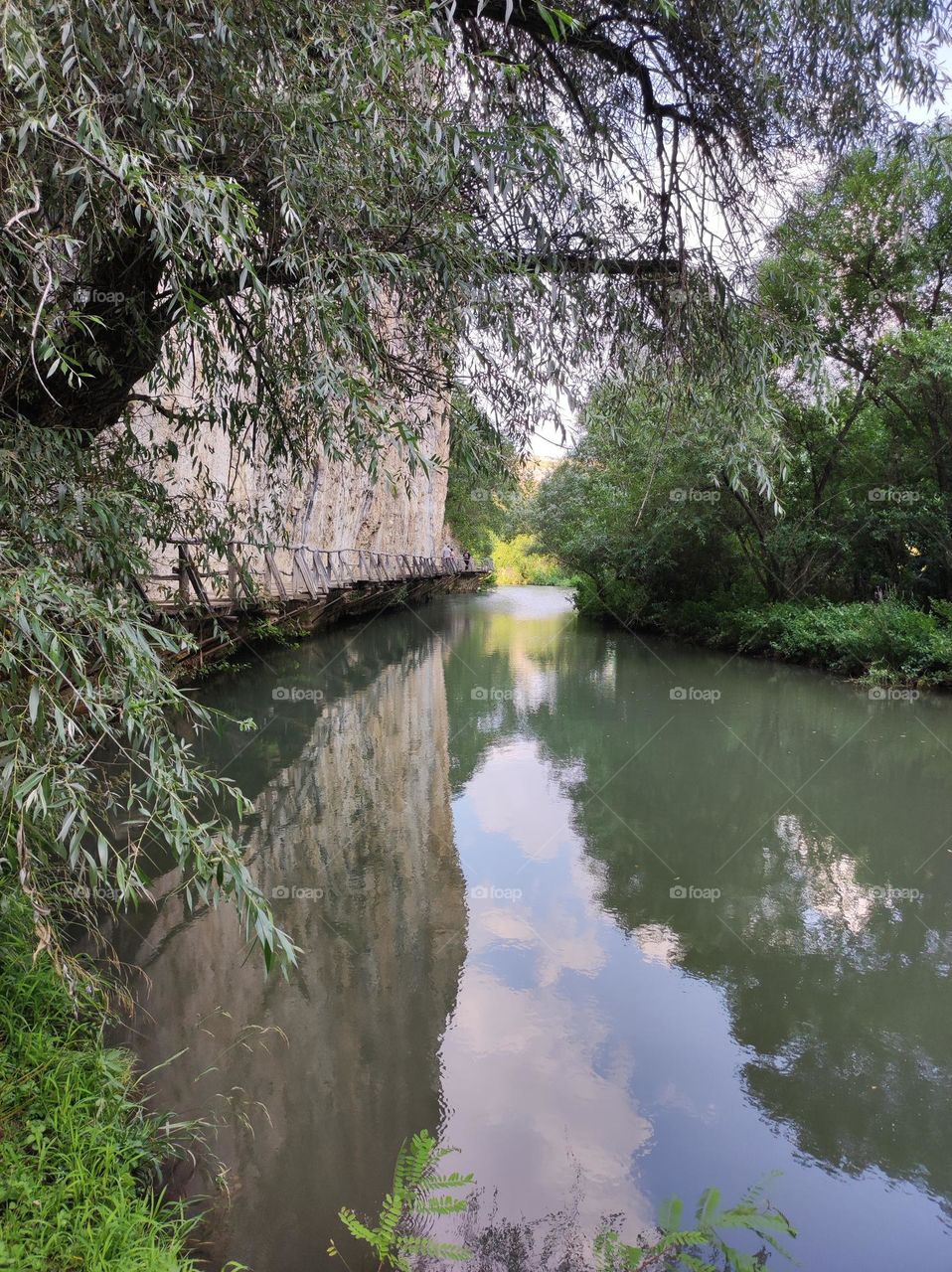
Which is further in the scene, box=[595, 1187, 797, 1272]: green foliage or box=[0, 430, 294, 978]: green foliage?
box=[595, 1187, 797, 1272]: green foliage

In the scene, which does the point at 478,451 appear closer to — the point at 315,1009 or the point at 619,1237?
the point at 315,1009

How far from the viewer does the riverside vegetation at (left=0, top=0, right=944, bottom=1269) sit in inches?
85.8

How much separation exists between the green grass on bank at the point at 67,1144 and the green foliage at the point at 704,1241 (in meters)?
1.25

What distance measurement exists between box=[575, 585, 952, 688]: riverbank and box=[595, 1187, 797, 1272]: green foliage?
1095cm

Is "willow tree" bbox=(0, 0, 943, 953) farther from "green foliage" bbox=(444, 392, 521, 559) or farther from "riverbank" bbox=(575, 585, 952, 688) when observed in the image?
"riverbank" bbox=(575, 585, 952, 688)

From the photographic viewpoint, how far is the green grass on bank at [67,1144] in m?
2.06

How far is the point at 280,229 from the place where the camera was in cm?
345

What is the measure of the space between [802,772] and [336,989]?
19.6 feet

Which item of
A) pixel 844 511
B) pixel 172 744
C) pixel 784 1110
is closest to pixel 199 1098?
pixel 172 744

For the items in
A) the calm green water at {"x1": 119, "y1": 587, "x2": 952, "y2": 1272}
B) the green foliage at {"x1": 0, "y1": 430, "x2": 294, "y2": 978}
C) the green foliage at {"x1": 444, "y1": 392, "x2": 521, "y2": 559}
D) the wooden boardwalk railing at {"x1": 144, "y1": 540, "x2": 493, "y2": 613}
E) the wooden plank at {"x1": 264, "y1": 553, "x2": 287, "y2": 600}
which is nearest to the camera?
the green foliage at {"x1": 0, "y1": 430, "x2": 294, "y2": 978}

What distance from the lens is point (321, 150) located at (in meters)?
3.08

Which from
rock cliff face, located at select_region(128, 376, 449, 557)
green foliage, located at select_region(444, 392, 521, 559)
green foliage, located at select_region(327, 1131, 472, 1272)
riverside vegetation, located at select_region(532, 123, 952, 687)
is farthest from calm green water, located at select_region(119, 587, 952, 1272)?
riverside vegetation, located at select_region(532, 123, 952, 687)

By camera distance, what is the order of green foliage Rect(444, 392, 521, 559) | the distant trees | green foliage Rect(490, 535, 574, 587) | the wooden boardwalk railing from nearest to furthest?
green foliage Rect(444, 392, 521, 559), the wooden boardwalk railing, the distant trees, green foliage Rect(490, 535, 574, 587)

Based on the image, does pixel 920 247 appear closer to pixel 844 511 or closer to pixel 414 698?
pixel 844 511
